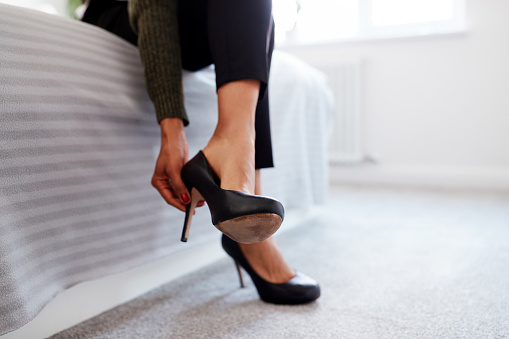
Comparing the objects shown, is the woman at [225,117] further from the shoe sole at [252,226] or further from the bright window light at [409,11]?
the bright window light at [409,11]

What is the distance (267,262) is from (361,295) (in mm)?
177

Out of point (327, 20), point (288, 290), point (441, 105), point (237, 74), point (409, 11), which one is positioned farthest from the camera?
point (327, 20)

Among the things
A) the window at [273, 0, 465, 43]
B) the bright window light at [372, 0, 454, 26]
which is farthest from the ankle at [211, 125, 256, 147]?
the bright window light at [372, 0, 454, 26]

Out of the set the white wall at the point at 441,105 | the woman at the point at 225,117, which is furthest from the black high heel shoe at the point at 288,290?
the white wall at the point at 441,105

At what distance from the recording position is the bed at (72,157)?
1.70ft

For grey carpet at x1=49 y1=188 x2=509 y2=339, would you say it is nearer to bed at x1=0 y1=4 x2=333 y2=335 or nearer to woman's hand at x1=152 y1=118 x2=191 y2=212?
bed at x1=0 y1=4 x2=333 y2=335

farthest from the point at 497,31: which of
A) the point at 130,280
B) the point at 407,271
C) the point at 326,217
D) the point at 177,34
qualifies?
the point at 130,280

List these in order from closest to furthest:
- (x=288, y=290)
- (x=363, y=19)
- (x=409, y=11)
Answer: (x=288, y=290), (x=409, y=11), (x=363, y=19)

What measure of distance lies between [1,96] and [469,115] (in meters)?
2.25

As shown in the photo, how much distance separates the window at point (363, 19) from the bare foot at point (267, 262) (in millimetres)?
1844

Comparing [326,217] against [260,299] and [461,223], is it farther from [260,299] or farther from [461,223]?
[260,299]

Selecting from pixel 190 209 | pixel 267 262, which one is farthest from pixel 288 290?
pixel 190 209

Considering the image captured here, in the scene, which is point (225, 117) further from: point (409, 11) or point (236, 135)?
point (409, 11)

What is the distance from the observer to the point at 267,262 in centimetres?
77
